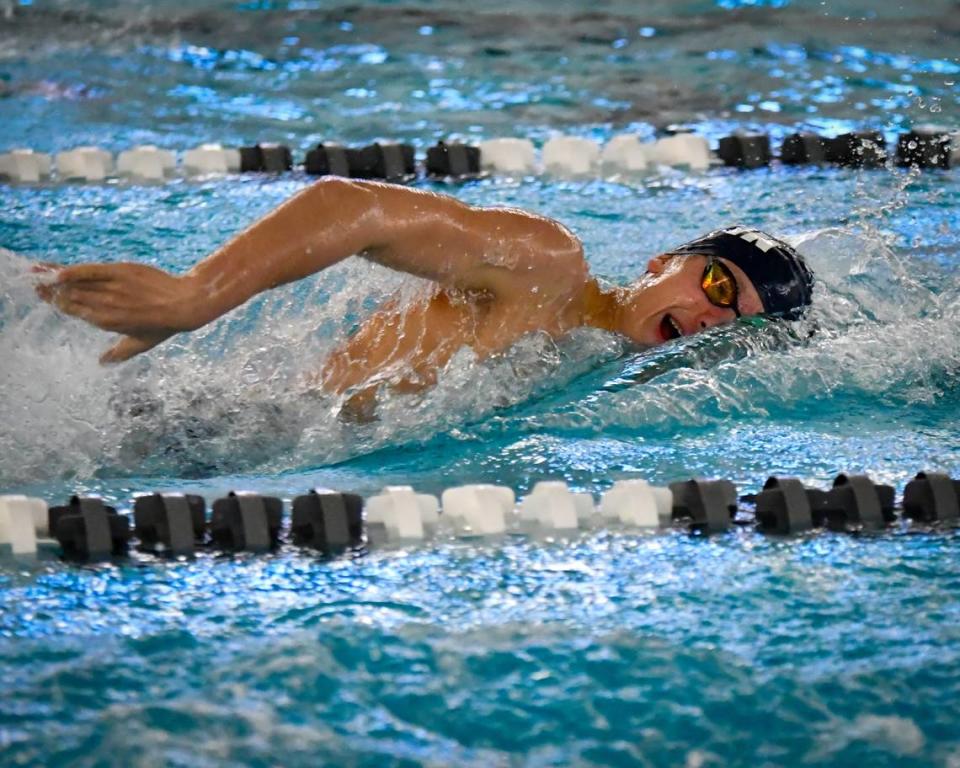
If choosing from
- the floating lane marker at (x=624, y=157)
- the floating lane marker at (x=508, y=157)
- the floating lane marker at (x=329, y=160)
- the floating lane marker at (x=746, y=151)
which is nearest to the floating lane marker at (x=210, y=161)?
the floating lane marker at (x=329, y=160)

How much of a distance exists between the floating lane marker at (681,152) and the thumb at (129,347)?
9.42ft

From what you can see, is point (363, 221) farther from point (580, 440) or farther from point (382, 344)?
point (580, 440)

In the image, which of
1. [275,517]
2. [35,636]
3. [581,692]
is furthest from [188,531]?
[581,692]

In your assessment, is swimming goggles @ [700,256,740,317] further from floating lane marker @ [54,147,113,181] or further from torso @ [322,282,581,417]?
floating lane marker @ [54,147,113,181]

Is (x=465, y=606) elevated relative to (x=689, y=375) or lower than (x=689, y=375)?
lower

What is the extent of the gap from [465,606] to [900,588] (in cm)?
72

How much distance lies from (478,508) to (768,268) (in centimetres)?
102

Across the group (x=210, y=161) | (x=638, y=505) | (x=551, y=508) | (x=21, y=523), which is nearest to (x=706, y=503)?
(x=638, y=505)

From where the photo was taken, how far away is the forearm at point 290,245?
2.27 meters

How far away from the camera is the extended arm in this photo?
7.22 ft

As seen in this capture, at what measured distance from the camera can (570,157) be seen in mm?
4883

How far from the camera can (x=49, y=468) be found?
2658 millimetres

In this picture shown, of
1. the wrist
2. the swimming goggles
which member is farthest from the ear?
the wrist

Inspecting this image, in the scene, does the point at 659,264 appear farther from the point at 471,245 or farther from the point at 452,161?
the point at 452,161
